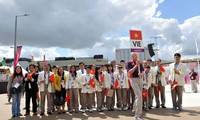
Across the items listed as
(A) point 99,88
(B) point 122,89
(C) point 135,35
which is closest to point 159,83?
(B) point 122,89

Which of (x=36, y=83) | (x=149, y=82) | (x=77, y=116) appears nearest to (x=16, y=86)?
(x=36, y=83)

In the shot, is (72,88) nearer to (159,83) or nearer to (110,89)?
(110,89)

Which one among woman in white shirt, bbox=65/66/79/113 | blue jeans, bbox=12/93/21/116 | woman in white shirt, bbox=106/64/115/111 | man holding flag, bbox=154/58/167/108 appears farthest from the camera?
man holding flag, bbox=154/58/167/108

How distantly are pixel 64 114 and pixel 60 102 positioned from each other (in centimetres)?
48

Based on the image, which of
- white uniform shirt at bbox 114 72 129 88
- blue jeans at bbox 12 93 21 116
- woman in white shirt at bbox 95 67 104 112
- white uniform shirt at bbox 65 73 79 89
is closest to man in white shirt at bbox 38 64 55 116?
white uniform shirt at bbox 65 73 79 89

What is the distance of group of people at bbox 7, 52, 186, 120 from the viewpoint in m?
9.16

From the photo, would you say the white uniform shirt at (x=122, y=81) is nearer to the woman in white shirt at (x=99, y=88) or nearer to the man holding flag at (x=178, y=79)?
the woman in white shirt at (x=99, y=88)

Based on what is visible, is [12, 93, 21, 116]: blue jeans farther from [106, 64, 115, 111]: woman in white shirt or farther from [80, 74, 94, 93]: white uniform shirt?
[106, 64, 115, 111]: woman in white shirt

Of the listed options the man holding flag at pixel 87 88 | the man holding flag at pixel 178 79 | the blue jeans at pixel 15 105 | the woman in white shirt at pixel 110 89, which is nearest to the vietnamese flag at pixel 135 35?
the man holding flag at pixel 178 79

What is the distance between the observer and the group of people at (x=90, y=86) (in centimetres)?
916

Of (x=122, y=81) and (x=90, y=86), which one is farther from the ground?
(x=122, y=81)

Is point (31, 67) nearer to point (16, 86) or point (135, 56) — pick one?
point (16, 86)

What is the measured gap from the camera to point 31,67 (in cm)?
931

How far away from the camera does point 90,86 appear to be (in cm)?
952
